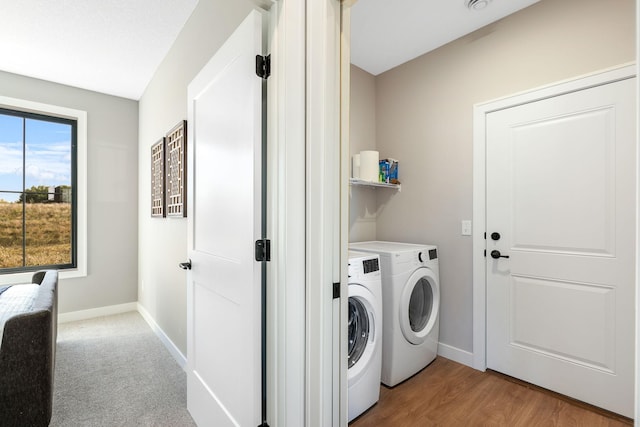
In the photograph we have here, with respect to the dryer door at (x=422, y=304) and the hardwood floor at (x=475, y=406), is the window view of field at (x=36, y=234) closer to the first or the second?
the hardwood floor at (x=475, y=406)

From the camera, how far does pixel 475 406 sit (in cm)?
187

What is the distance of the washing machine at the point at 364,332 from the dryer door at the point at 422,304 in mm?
405

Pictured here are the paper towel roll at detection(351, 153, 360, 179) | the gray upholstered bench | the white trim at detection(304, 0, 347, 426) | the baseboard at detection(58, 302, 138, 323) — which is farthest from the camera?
the baseboard at detection(58, 302, 138, 323)

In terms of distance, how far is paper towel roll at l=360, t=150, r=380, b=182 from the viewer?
261cm

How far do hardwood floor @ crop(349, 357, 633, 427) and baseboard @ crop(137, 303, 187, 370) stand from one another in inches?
55.0

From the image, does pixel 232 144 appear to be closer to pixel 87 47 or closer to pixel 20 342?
pixel 20 342

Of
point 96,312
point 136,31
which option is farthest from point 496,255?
point 96,312

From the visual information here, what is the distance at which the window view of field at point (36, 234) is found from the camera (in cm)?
304

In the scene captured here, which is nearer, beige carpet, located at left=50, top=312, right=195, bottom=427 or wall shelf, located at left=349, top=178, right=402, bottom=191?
beige carpet, located at left=50, top=312, right=195, bottom=427

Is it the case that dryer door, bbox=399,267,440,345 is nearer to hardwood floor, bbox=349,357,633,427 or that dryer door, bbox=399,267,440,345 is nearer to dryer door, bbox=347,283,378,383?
hardwood floor, bbox=349,357,633,427

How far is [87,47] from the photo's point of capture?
2.56m

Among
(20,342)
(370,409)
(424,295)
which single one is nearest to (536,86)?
(424,295)

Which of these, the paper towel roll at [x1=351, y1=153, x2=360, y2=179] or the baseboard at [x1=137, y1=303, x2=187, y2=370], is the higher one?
the paper towel roll at [x1=351, y1=153, x2=360, y2=179]

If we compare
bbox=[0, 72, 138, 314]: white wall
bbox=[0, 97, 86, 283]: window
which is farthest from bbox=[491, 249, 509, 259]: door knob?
bbox=[0, 97, 86, 283]: window
